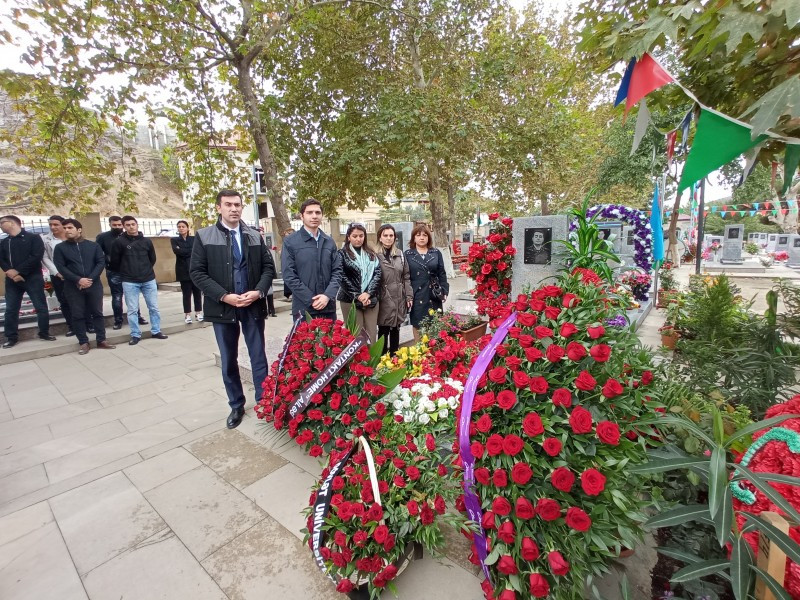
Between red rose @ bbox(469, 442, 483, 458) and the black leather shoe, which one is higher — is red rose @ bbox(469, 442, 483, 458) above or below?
above

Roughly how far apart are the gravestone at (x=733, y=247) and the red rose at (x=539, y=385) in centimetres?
2071

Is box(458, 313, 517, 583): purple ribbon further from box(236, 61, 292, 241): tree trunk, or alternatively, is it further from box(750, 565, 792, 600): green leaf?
box(236, 61, 292, 241): tree trunk

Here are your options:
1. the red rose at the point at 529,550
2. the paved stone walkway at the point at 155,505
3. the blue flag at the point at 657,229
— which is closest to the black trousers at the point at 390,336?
the paved stone walkway at the point at 155,505

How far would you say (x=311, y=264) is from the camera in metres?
3.71

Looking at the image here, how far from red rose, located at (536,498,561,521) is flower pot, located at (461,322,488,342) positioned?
125 inches

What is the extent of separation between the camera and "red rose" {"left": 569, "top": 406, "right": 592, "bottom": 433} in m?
1.28

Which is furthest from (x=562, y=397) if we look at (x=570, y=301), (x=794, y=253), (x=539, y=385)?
(x=794, y=253)

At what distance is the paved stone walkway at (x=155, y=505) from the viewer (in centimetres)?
182

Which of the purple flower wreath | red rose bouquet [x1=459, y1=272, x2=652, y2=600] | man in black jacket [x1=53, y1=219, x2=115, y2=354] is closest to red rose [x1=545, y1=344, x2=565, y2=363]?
red rose bouquet [x1=459, y1=272, x2=652, y2=600]

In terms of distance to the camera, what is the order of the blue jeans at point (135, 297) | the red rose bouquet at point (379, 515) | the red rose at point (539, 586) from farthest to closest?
the blue jeans at point (135, 297)
the red rose bouquet at point (379, 515)
the red rose at point (539, 586)

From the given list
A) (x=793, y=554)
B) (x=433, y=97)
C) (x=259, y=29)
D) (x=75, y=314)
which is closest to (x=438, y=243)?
(x=433, y=97)

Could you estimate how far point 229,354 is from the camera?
3359 mm

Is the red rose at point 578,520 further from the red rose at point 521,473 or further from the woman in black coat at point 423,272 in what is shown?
the woman in black coat at point 423,272

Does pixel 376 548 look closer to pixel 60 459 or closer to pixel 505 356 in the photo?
pixel 505 356
